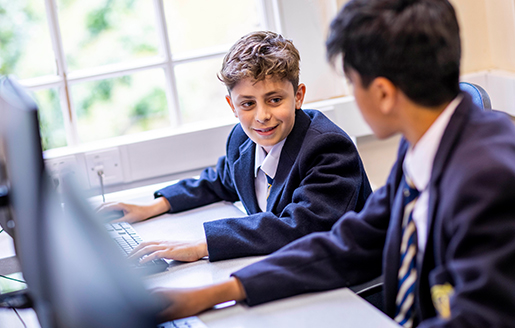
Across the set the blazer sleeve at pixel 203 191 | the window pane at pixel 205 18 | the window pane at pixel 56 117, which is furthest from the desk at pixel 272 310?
the window pane at pixel 205 18

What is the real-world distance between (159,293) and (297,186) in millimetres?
541

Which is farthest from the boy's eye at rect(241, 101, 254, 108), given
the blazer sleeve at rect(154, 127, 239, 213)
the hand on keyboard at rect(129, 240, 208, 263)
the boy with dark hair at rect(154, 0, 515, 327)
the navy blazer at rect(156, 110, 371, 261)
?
the boy with dark hair at rect(154, 0, 515, 327)

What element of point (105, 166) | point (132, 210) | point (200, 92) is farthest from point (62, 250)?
point (200, 92)

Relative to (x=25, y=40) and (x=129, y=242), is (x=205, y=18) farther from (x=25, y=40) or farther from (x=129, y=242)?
(x=129, y=242)

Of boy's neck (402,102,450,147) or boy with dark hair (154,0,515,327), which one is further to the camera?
boy's neck (402,102,450,147)

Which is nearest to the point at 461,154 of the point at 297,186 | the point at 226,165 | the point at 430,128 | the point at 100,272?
the point at 430,128

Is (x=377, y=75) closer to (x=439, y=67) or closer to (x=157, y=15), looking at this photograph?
(x=439, y=67)

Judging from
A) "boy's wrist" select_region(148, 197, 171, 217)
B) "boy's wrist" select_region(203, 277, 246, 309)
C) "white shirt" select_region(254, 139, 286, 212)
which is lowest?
"boy's wrist" select_region(203, 277, 246, 309)

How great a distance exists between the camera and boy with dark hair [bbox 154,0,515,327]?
0.68 metres

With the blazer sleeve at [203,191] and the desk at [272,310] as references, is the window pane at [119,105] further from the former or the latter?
the desk at [272,310]

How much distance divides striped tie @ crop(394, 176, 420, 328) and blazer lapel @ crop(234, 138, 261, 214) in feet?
2.16

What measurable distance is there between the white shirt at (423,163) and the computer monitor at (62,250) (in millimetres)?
424

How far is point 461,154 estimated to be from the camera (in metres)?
0.75

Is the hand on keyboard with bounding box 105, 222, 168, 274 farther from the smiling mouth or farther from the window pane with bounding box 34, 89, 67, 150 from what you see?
the window pane with bounding box 34, 89, 67, 150
